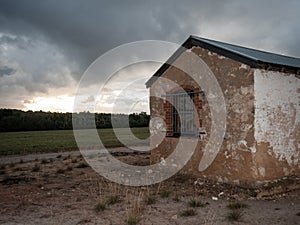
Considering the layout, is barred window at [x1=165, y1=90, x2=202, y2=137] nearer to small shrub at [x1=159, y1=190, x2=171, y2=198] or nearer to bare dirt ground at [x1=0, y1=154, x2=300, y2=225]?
bare dirt ground at [x1=0, y1=154, x2=300, y2=225]

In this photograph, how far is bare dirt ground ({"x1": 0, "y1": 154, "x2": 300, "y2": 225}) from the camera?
5.09m

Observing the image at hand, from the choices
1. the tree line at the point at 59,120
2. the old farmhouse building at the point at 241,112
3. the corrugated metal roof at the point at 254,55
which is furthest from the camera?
the tree line at the point at 59,120

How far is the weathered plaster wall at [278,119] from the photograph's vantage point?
672cm

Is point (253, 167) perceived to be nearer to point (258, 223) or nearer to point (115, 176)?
point (258, 223)

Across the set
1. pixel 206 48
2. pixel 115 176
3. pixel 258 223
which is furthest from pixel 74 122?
pixel 258 223

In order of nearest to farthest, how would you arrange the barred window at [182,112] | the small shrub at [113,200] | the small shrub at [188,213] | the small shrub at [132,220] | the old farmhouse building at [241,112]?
the small shrub at [132,220], the small shrub at [188,213], the small shrub at [113,200], the old farmhouse building at [241,112], the barred window at [182,112]

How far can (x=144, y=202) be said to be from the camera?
6117mm

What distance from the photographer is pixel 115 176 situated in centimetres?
904

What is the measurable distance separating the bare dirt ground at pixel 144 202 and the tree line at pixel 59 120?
63.2ft

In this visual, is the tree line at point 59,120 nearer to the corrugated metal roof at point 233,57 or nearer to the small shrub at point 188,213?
the corrugated metal roof at point 233,57

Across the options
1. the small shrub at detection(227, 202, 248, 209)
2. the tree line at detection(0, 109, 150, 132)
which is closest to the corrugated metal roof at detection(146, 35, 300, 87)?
the small shrub at detection(227, 202, 248, 209)

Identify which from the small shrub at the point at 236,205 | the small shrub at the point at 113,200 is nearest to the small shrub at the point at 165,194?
the small shrub at the point at 113,200

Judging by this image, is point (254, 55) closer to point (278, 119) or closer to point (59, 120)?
point (278, 119)

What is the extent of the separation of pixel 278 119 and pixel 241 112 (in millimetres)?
999
